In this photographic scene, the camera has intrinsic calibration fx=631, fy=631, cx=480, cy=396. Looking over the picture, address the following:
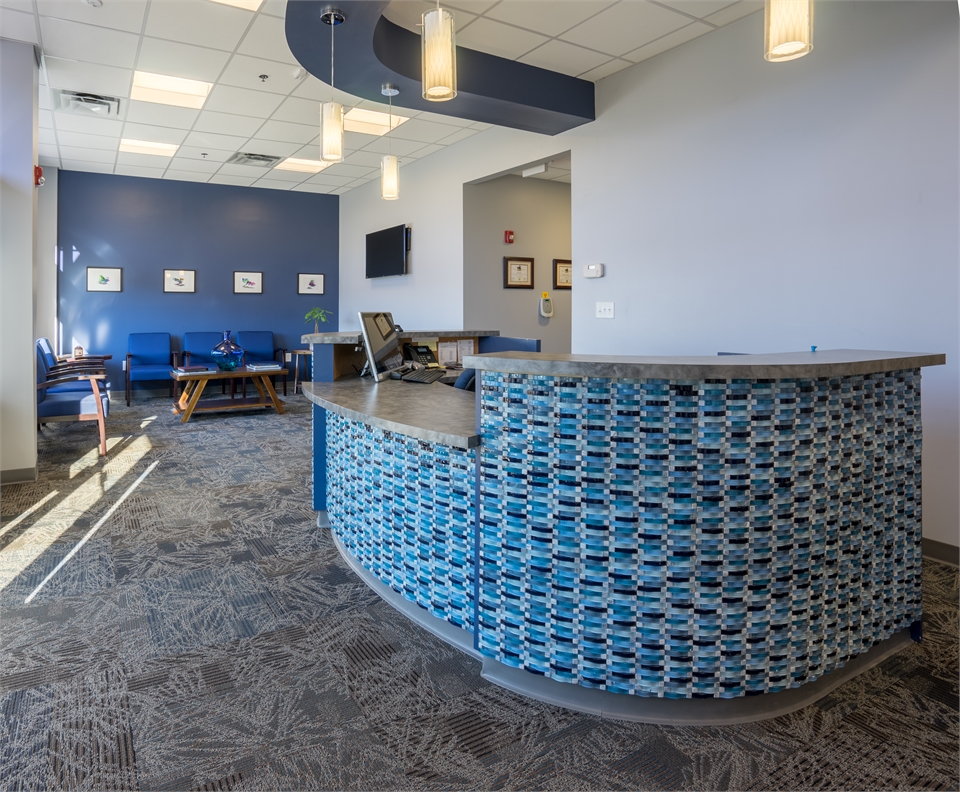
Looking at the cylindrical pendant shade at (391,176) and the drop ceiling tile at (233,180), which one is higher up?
the drop ceiling tile at (233,180)

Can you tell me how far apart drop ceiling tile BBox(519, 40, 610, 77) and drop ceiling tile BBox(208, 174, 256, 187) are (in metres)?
5.49

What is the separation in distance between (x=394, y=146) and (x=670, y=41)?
3.36 m

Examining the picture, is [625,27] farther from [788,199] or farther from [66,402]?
[66,402]

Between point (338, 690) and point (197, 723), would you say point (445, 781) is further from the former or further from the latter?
point (197, 723)

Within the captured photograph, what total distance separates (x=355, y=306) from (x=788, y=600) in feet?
27.4

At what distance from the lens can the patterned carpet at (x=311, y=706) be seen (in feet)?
5.11

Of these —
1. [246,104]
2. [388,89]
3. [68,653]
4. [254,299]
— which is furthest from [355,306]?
[68,653]

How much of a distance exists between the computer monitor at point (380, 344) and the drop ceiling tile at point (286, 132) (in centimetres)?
340

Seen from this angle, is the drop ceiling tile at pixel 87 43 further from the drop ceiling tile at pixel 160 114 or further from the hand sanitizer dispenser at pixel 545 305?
the hand sanitizer dispenser at pixel 545 305

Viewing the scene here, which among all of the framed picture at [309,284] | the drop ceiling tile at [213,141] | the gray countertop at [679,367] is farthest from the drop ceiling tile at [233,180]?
the gray countertop at [679,367]

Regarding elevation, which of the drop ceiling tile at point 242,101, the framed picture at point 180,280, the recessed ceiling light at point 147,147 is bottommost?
the framed picture at point 180,280

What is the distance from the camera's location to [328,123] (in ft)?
10.8

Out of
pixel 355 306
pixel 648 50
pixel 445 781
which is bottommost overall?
pixel 445 781

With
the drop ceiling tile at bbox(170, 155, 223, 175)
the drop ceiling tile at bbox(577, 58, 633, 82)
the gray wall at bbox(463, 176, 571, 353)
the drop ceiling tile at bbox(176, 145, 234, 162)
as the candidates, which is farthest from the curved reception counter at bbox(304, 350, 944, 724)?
the drop ceiling tile at bbox(170, 155, 223, 175)
